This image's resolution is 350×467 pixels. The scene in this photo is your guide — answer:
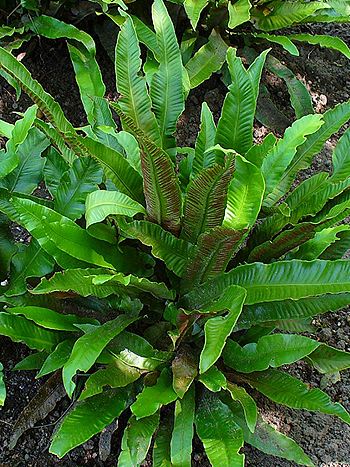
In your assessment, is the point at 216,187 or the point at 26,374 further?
the point at 26,374

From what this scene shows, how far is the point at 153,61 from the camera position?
11.0ft

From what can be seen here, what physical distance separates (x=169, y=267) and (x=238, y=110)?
623 mm

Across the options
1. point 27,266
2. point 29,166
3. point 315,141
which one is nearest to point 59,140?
point 29,166

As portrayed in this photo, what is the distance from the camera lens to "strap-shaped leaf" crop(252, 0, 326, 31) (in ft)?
11.2

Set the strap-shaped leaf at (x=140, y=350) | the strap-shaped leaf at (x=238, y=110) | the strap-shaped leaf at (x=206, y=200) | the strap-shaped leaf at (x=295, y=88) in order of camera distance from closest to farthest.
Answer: the strap-shaped leaf at (x=206, y=200) < the strap-shaped leaf at (x=140, y=350) < the strap-shaped leaf at (x=238, y=110) < the strap-shaped leaf at (x=295, y=88)

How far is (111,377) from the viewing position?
2297mm

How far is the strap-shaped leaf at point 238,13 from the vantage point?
10.6 feet

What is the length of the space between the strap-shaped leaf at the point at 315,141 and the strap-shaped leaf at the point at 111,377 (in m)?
0.87

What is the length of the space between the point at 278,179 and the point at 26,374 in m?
1.26

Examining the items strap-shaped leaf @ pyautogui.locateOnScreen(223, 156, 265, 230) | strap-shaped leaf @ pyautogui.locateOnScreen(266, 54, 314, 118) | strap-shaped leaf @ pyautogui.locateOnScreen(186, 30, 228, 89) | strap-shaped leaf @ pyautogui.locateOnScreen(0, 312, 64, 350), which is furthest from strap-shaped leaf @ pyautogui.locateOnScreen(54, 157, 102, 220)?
strap-shaped leaf @ pyautogui.locateOnScreen(266, 54, 314, 118)

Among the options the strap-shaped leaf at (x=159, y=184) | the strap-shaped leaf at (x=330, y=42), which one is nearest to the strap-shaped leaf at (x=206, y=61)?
the strap-shaped leaf at (x=330, y=42)

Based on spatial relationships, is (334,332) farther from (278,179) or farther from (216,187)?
(216,187)

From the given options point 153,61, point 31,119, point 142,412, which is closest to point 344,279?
point 142,412

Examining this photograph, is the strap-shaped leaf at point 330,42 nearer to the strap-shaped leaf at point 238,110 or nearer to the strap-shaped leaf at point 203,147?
the strap-shaped leaf at point 238,110
